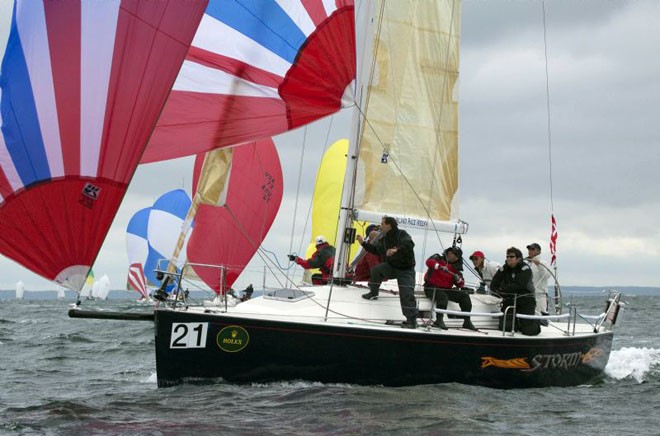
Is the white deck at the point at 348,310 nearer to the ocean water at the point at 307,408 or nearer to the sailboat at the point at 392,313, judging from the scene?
the sailboat at the point at 392,313

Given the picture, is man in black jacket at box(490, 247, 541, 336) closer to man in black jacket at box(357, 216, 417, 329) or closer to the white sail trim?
man in black jacket at box(357, 216, 417, 329)

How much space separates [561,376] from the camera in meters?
11.7

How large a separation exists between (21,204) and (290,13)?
3.89 metres

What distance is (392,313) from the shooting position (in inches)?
431

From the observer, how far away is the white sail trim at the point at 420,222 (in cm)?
1186

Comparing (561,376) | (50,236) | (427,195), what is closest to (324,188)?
(427,195)

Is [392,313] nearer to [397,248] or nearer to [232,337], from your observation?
[397,248]

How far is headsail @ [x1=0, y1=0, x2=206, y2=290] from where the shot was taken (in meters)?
7.70

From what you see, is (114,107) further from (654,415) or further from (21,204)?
(654,415)

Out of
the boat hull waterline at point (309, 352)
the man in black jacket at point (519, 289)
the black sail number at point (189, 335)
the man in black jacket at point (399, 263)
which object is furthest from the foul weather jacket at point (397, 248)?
the black sail number at point (189, 335)

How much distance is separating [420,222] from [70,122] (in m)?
5.73

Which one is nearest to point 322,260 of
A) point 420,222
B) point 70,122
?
point 420,222

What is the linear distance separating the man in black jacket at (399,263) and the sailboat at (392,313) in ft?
0.81

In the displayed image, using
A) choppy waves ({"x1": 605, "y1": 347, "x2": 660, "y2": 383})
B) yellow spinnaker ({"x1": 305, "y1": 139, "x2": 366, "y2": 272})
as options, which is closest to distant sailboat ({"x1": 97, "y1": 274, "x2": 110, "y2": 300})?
yellow spinnaker ({"x1": 305, "y1": 139, "x2": 366, "y2": 272})
